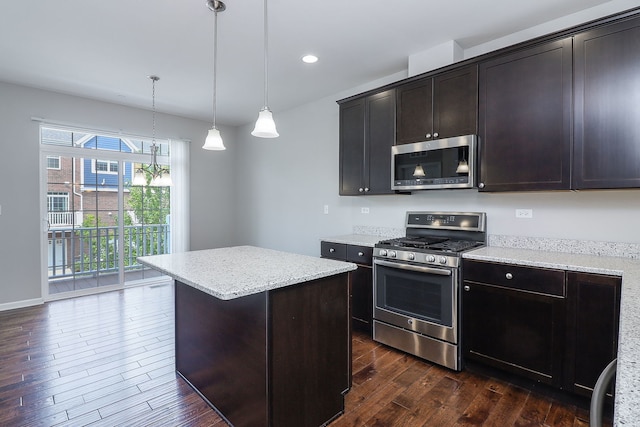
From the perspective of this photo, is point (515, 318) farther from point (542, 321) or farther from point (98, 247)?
point (98, 247)

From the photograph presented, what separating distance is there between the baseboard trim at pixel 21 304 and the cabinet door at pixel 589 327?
18.0 ft

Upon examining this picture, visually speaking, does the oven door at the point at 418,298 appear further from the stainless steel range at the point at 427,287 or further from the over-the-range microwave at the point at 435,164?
the over-the-range microwave at the point at 435,164

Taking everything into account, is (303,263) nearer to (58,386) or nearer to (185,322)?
(185,322)

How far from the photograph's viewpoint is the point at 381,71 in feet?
11.4

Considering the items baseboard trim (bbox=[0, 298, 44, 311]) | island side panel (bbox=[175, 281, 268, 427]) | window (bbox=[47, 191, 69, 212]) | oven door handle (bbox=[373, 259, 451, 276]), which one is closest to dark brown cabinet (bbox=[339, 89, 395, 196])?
oven door handle (bbox=[373, 259, 451, 276])

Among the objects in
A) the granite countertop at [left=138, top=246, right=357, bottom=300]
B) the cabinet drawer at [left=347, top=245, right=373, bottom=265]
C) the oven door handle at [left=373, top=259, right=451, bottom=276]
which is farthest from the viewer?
the cabinet drawer at [left=347, top=245, right=373, bottom=265]

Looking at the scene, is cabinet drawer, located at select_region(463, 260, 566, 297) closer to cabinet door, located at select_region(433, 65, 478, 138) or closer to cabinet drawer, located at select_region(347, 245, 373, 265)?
cabinet drawer, located at select_region(347, 245, 373, 265)

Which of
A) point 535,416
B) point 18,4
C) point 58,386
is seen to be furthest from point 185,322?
point 18,4

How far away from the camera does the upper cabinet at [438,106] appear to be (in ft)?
8.64

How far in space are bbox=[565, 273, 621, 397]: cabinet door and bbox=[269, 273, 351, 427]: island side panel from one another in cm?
139

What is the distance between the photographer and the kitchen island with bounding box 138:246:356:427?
1652mm

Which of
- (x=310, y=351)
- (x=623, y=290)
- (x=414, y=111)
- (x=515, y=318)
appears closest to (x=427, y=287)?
(x=515, y=318)

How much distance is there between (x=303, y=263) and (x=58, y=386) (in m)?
1.99

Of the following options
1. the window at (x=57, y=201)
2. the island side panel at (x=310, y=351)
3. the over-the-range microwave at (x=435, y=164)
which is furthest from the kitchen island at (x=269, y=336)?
the window at (x=57, y=201)
